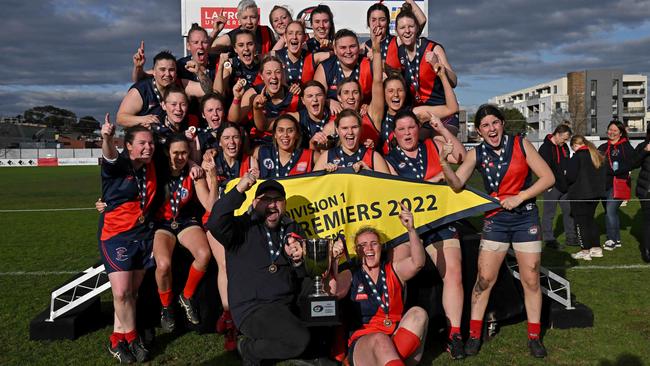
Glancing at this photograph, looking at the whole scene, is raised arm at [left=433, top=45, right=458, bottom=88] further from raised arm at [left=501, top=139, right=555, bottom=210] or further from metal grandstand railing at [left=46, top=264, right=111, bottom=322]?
metal grandstand railing at [left=46, top=264, right=111, bottom=322]

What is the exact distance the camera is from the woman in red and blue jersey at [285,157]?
14.7 ft

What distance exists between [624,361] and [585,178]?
13.2 feet

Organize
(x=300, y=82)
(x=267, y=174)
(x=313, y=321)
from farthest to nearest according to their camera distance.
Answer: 1. (x=300, y=82)
2. (x=267, y=174)
3. (x=313, y=321)

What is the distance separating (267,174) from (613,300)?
11.7 feet

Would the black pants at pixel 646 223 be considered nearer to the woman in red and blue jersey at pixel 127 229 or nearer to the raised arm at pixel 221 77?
the raised arm at pixel 221 77

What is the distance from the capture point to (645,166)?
6.84 m

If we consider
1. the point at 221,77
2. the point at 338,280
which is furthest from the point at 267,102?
the point at 338,280

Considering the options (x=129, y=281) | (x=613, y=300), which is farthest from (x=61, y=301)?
(x=613, y=300)

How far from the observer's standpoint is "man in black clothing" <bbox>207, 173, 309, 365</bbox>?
138 inches

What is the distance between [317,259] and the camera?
3393 millimetres

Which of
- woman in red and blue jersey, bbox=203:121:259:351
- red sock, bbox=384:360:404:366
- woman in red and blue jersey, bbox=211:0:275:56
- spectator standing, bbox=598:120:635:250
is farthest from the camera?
spectator standing, bbox=598:120:635:250

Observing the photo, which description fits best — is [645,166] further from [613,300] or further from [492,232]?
[492,232]

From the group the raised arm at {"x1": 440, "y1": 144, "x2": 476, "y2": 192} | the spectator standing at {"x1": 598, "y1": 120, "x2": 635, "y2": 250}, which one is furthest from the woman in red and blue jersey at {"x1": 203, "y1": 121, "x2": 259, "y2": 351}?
the spectator standing at {"x1": 598, "y1": 120, "x2": 635, "y2": 250}

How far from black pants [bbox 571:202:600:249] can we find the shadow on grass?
3631 millimetres
